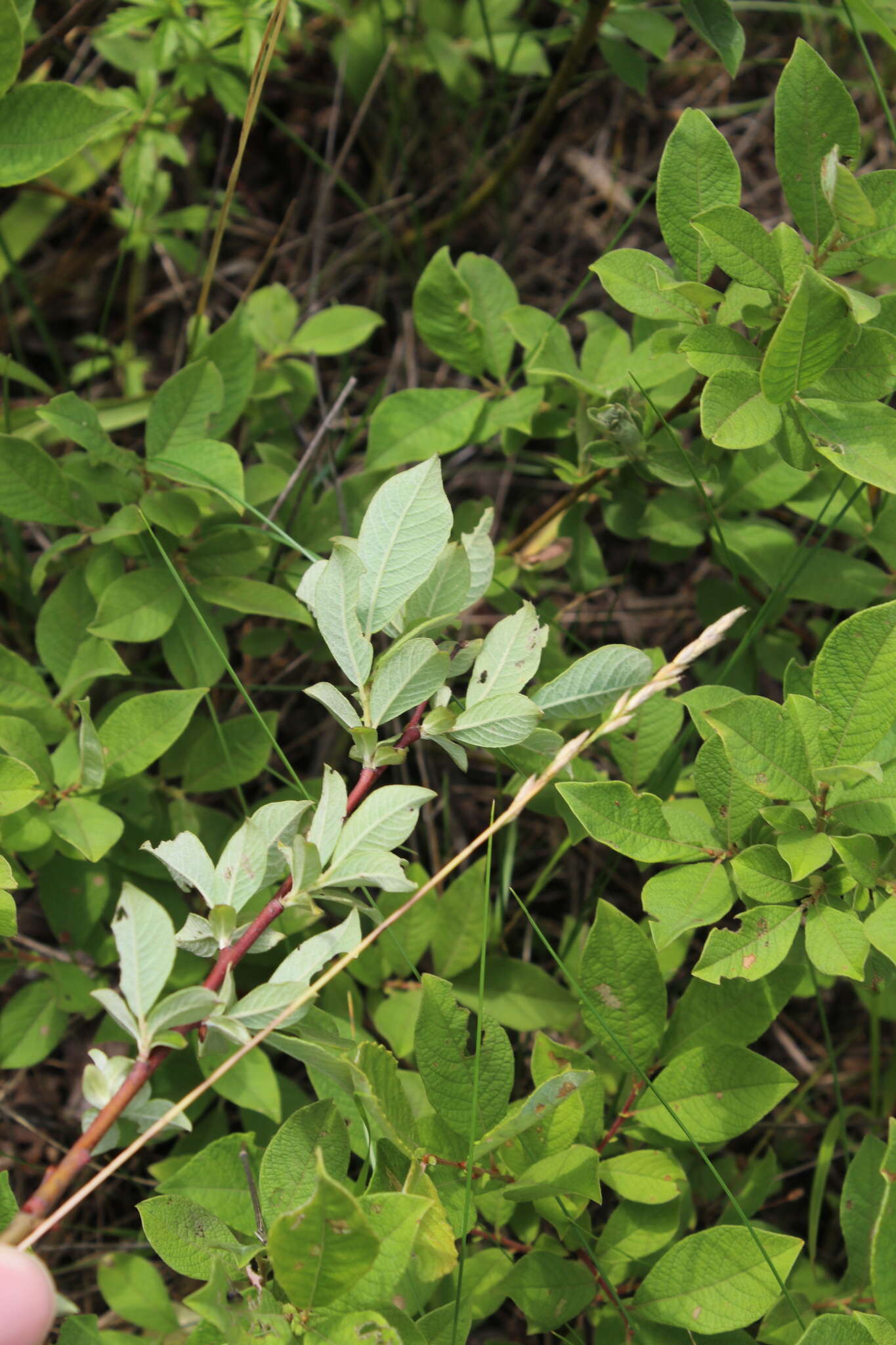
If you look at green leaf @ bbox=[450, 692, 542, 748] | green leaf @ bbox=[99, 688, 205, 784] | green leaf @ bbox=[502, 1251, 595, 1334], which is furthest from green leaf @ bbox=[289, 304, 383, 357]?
green leaf @ bbox=[502, 1251, 595, 1334]

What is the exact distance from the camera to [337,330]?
211 cm

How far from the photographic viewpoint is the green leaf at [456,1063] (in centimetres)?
133

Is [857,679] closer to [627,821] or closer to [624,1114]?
[627,821]

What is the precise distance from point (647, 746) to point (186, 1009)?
87 cm

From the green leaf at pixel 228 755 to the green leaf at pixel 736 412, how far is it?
2.72ft

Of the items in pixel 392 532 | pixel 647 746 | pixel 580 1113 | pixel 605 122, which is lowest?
pixel 580 1113

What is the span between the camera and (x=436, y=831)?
2.28 m

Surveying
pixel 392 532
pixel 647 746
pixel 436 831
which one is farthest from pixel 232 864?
pixel 436 831

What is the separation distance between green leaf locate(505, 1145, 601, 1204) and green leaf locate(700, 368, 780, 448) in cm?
91

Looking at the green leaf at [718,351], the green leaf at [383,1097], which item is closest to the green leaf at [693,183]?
the green leaf at [718,351]

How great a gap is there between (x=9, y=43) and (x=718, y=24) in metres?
1.06

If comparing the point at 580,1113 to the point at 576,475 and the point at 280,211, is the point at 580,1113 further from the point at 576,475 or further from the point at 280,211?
the point at 280,211

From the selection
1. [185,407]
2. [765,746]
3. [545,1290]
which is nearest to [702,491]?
[765,746]

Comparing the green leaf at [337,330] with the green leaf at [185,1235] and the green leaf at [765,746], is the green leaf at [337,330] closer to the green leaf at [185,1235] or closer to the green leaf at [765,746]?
the green leaf at [765,746]
